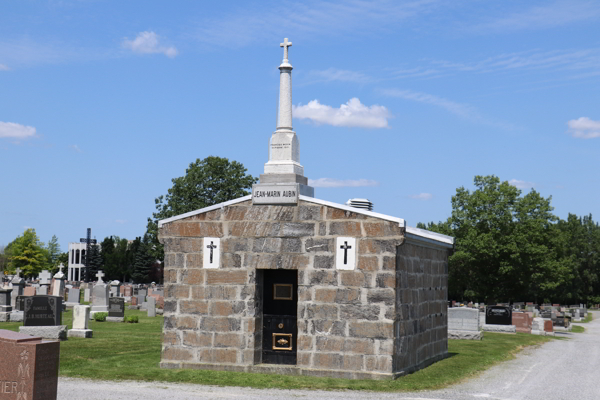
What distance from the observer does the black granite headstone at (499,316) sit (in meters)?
31.2

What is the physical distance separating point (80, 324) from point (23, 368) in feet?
47.5

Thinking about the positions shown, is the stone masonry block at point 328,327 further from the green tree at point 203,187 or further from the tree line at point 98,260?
the tree line at point 98,260

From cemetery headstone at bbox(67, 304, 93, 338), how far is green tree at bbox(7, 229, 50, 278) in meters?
75.0

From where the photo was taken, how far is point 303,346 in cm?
1486

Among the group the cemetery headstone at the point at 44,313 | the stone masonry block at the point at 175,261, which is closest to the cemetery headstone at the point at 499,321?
the cemetery headstone at the point at 44,313

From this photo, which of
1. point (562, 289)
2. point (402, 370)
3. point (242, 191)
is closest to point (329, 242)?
point (402, 370)

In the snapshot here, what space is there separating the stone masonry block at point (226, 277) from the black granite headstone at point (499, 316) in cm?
1941

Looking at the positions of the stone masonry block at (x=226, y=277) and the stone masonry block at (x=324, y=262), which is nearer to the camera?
the stone masonry block at (x=324, y=262)

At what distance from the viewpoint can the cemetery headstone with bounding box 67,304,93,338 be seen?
22.5m

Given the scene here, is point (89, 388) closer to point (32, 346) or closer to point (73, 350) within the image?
point (32, 346)

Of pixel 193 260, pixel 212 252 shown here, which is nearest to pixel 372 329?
pixel 212 252

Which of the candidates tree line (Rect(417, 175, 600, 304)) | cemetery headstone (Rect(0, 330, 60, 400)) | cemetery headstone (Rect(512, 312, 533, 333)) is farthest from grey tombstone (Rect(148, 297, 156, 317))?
tree line (Rect(417, 175, 600, 304))

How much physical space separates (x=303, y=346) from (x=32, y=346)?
712cm

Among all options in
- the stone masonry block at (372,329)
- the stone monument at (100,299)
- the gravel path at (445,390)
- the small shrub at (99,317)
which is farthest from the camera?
the stone monument at (100,299)
